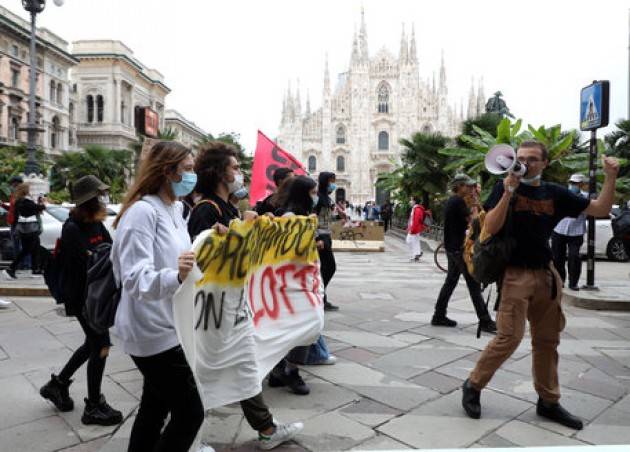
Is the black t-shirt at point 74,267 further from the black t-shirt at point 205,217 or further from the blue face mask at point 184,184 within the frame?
the blue face mask at point 184,184

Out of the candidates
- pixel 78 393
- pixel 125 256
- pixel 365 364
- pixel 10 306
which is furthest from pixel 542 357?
pixel 10 306

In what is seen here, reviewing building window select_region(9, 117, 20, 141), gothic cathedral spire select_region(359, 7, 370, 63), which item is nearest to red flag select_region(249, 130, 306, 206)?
A: building window select_region(9, 117, 20, 141)

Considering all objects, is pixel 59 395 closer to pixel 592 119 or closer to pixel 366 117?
pixel 592 119

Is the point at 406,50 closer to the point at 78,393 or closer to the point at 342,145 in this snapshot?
the point at 342,145

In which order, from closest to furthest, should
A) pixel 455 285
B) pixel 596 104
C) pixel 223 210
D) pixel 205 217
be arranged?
pixel 205 217, pixel 223 210, pixel 455 285, pixel 596 104

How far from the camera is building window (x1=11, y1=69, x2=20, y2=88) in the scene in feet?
136

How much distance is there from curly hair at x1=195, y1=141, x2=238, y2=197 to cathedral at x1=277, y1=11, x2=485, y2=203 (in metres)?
58.8

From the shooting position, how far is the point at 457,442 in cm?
288

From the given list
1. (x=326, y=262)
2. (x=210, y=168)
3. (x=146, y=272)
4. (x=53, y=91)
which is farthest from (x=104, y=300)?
(x=53, y=91)

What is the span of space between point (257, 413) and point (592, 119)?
6760 mm

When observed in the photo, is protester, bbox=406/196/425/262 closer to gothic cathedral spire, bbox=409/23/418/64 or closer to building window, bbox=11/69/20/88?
building window, bbox=11/69/20/88

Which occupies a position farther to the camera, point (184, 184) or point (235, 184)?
point (235, 184)

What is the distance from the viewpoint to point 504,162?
2.77 meters

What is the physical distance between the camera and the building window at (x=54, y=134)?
48669 millimetres
